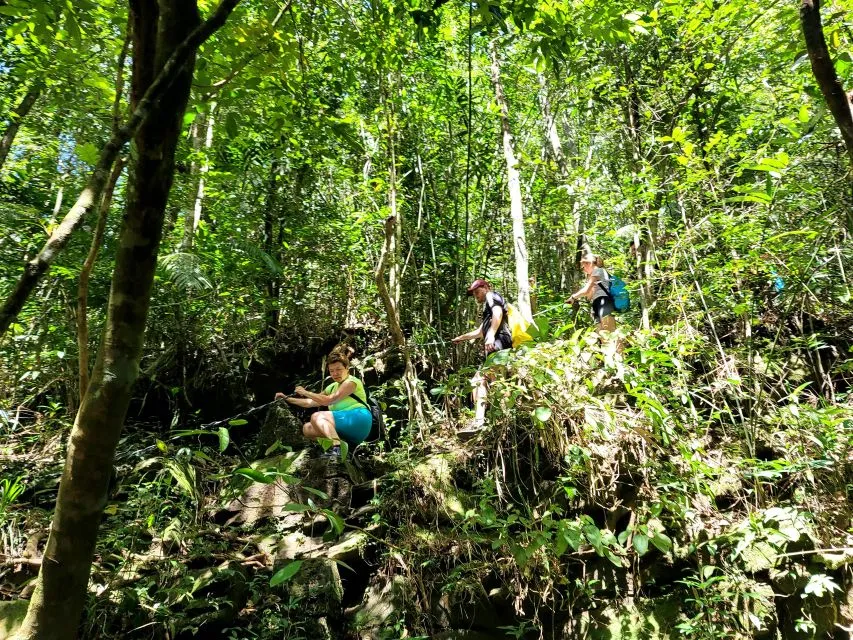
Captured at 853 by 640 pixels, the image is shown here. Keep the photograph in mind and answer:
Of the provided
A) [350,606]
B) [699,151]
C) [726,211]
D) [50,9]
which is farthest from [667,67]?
[350,606]

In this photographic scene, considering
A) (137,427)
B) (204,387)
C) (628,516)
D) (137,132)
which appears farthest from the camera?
(204,387)

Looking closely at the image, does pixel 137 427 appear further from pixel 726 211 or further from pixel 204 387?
pixel 726 211

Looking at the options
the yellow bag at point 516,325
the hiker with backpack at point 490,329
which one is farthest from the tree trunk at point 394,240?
the yellow bag at point 516,325

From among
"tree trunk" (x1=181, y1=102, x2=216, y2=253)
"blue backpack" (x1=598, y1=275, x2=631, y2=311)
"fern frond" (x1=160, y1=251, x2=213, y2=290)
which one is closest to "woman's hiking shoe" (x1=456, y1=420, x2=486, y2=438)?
"blue backpack" (x1=598, y1=275, x2=631, y2=311)

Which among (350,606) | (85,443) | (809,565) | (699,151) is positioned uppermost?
(699,151)

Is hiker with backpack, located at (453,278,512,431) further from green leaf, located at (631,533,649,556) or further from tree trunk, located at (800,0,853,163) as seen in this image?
tree trunk, located at (800,0,853,163)

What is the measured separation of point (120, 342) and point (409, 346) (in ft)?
13.5

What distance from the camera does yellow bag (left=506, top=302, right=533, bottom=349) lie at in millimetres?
5098

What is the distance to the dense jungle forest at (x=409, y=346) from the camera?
2.30 m

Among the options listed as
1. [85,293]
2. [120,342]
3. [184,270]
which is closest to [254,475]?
[120,342]

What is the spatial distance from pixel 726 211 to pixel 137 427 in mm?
6942

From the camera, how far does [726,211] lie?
15.8ft

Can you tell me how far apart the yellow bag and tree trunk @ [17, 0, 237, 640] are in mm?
3892

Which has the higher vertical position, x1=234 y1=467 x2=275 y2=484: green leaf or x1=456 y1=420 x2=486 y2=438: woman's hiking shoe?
x1=456 y1=420 x2=486 y2=438: woman's hiking shoe
